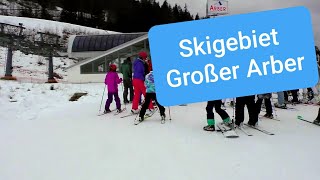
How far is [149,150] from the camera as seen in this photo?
5.13 m

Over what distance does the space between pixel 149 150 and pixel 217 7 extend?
1844 centimetres

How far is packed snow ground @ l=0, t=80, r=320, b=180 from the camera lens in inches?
161

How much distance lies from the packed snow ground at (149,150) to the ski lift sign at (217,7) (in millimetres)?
14051

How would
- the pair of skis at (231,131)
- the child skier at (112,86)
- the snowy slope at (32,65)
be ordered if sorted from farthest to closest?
the snowy slope at (32,65) < the child skier at (112,86) < the pair of skis at (231,131)

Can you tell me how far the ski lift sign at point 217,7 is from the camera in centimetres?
2145

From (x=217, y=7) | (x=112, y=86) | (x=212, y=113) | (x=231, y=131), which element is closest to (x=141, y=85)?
(x=112, y=86)

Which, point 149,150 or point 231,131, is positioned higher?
point 231,131

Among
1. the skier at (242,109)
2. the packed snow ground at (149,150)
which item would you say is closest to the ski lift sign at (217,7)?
the packed snow ground at (149,150)

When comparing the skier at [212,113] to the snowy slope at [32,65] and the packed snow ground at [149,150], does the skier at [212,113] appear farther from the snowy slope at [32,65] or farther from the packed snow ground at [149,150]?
the snowy slope at [32,65]

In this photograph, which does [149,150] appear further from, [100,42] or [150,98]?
[100,42]

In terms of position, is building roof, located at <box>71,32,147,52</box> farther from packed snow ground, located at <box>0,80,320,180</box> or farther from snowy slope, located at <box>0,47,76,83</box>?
packed snow ground, located at <box>0,80,320,180</box>

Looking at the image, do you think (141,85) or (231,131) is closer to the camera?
(231,131)

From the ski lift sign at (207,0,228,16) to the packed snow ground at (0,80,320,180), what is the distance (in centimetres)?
1405

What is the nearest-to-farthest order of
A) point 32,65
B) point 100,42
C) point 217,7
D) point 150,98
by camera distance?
point 150,98 < point 217,7 < point 100,42 < point 32,65
